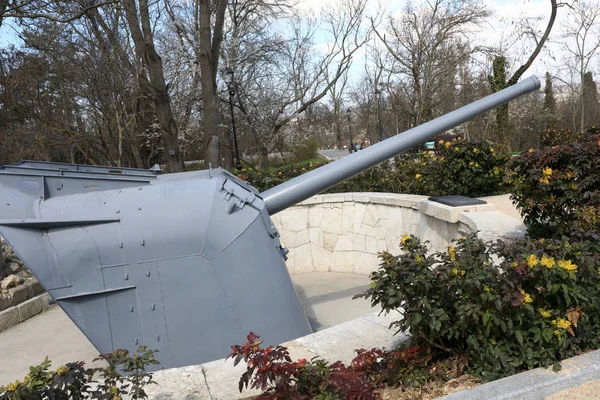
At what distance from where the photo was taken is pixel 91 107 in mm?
12883

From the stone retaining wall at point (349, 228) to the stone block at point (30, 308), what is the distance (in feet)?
12.4

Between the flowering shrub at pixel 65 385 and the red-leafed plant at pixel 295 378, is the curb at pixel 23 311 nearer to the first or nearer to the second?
the flowering shrub at pixel 65 385

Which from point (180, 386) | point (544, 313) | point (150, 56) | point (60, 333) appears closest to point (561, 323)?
point (544, 313)

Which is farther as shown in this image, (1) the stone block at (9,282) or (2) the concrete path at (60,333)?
(1) the stone block at (9,282)

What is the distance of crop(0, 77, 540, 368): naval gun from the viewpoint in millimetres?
3627

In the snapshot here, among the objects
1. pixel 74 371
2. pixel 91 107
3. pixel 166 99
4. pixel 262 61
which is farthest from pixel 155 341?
pixel 262 61

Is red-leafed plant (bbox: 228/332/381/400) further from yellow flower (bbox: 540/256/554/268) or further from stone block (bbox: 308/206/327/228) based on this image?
stone block (bbox: 308/206/327/228)

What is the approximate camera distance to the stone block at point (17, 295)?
5445 millimetres

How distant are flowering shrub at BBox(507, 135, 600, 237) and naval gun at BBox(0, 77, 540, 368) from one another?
7.93 ft

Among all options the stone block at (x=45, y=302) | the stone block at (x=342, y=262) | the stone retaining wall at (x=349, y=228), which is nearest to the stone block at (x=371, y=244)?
the stone retaining wall at (x=349, y=228)

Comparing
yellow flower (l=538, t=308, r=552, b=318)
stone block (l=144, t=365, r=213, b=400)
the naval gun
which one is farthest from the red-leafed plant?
the naval gun

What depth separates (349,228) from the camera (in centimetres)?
829

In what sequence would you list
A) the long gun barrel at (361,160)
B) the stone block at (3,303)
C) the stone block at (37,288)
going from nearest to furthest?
1. the long gun barrel at (361,160)
2. the stone block at (3,303)
3. the stone block at (37,288)

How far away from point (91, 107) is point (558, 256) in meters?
12.7
